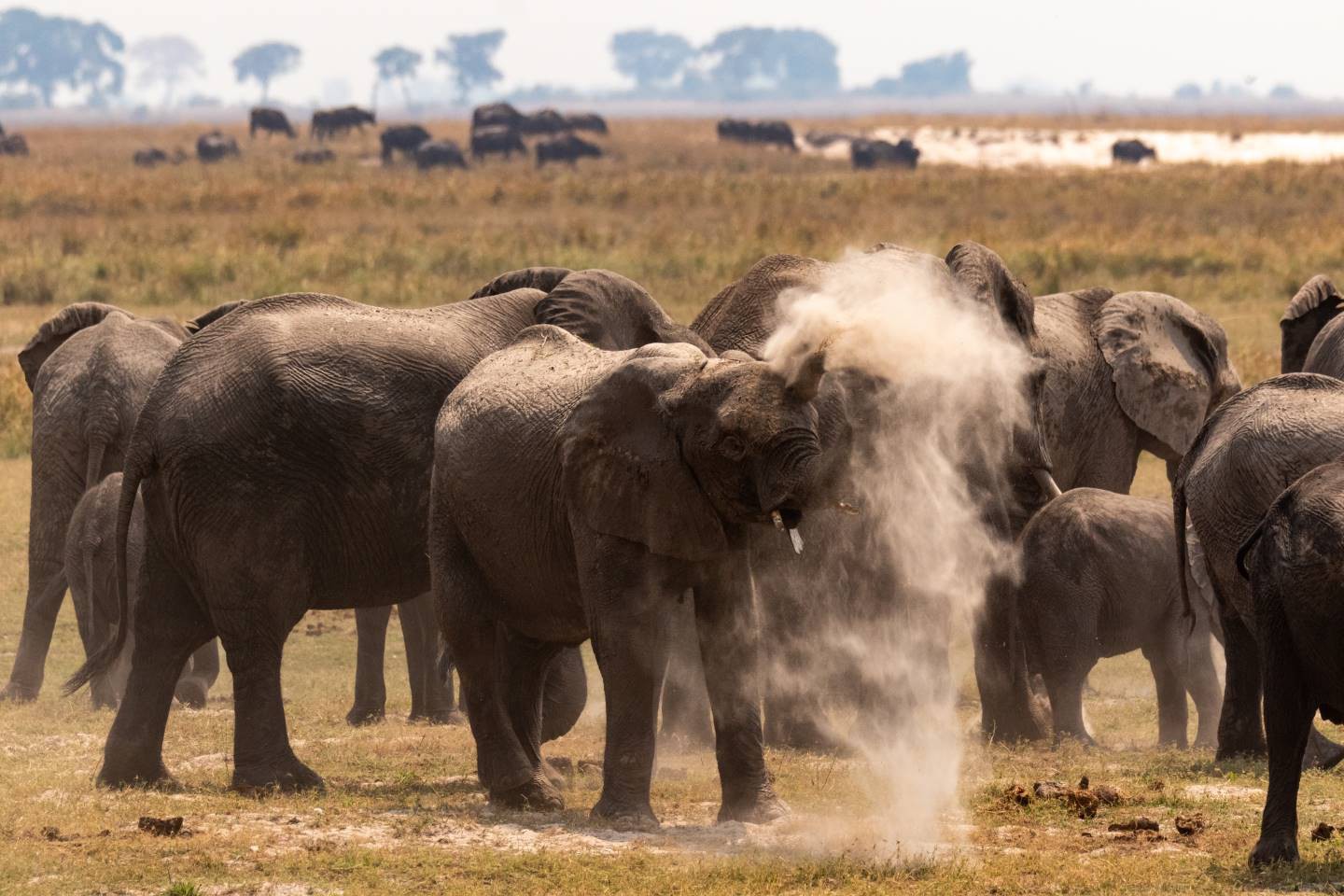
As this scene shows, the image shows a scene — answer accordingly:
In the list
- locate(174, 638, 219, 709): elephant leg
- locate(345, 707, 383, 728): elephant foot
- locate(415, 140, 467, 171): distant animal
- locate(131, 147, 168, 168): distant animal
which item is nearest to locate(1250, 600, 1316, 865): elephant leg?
locate(345, 707, 383, 728): elephant foot

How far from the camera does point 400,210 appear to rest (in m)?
44.5

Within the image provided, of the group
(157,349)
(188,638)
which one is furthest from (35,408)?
(188,638)

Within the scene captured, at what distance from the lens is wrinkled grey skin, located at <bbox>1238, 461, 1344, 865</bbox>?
293 inches

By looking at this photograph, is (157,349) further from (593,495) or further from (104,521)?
(593,495)

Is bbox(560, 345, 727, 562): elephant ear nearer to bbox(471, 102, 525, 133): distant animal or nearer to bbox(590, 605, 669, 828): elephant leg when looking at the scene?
bbox(590, 605, 669, 828): elephant leg

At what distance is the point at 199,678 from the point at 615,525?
5994 mm

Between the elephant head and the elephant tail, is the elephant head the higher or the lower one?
the higher one

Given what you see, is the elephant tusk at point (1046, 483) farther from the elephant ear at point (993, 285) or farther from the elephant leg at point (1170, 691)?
the elephant leg at point (1170, 691)

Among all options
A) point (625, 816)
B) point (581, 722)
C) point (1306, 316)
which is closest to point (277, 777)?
point (625, 816)

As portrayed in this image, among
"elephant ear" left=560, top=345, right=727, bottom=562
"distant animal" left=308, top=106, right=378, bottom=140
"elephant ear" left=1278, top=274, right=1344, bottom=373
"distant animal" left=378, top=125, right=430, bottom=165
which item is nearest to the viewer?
"elephant ear" left=560, top=345, right=727, bottom=562

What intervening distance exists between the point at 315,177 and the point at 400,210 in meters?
13.4

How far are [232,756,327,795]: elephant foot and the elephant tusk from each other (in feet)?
15.7

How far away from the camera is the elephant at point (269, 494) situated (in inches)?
388

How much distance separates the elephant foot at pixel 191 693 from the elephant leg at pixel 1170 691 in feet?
19.1
